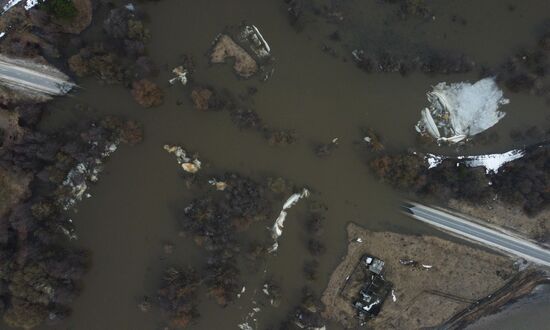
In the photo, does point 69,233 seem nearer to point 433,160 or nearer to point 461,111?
point 433,160

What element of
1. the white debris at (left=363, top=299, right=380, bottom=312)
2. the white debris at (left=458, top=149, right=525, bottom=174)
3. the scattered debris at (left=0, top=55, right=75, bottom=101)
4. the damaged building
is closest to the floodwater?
the damaged building

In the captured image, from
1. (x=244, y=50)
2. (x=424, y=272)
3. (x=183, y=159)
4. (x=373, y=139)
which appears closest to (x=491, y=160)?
(x=373, y=139)

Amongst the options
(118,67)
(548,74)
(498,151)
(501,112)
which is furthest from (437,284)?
(118,67)

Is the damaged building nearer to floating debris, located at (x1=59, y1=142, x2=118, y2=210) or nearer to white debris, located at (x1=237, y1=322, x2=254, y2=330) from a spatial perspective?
white debris, located at (x1=237, y1=322, x2=254, y2=330)

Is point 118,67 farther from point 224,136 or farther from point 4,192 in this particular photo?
point 4,192

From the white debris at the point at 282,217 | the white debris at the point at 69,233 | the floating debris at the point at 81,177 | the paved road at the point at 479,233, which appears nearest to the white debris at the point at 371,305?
the paved road at the point at 479,233

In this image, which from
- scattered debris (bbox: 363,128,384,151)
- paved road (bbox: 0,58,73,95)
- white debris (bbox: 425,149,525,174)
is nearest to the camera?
paved road (bbox: 0,58,73,95)
